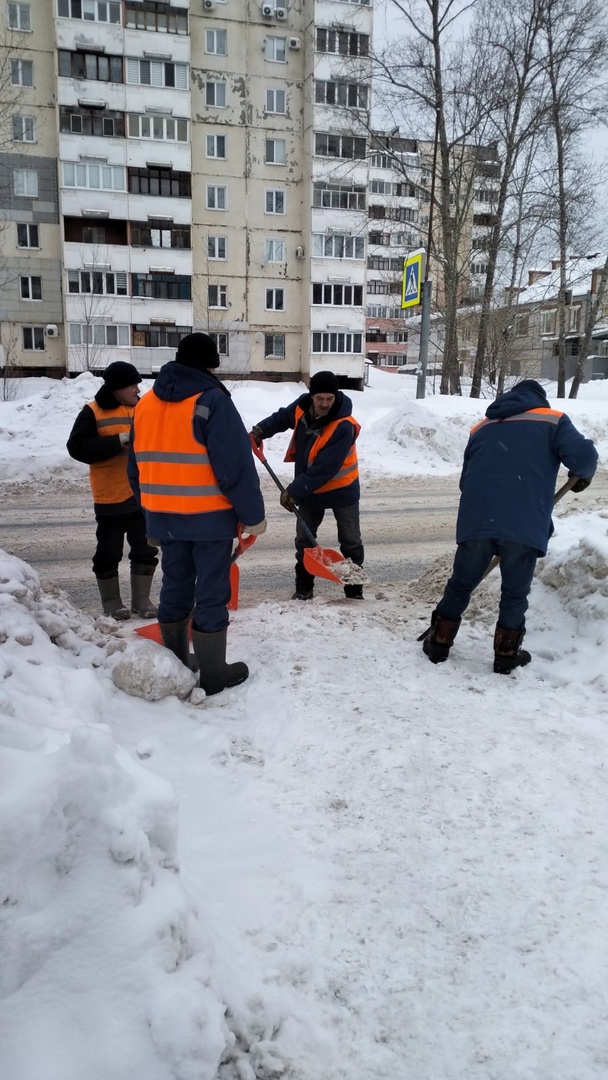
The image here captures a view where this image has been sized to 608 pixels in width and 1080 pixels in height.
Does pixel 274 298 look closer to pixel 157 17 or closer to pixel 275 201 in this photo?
pixel 275 201

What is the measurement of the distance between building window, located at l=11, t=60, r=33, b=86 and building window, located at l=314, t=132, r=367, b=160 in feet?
41.5

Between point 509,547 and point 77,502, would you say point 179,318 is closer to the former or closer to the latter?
point 77,502

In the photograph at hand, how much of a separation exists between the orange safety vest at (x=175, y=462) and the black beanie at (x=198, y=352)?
208mm

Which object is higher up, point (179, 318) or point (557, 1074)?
point (179, 318)

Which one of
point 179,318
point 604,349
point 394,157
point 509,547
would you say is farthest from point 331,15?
point 509,547

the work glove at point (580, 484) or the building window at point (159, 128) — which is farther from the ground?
the building window at point (159, 128)

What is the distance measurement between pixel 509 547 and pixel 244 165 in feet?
119

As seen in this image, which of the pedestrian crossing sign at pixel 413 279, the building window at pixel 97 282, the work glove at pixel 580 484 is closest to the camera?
the work glove at pixel 580 484

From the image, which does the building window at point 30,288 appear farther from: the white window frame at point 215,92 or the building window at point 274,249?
the white window frame at point 215,92

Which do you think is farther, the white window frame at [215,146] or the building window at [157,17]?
the white window frame at [215,146]

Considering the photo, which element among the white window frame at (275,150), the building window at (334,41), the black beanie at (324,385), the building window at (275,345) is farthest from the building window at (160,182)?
the black beanie at (324,385)

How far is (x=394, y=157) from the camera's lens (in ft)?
67.4

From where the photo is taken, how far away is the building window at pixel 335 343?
36.2 m

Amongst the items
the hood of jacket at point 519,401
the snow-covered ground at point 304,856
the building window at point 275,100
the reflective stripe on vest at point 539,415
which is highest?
the building window at point 275,100
